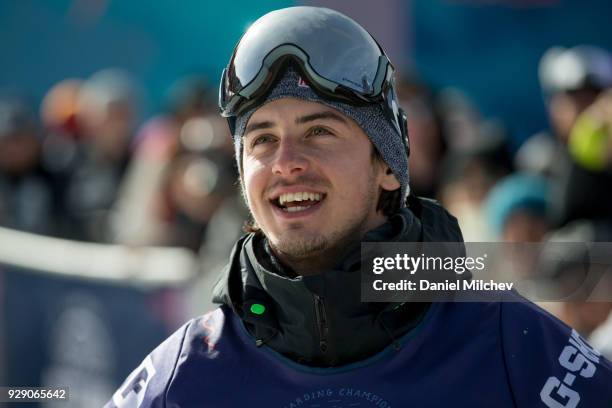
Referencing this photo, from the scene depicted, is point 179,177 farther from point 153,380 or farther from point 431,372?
point 431,372

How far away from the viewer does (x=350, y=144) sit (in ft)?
12.4

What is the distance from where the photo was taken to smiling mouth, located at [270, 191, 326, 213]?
146 inches

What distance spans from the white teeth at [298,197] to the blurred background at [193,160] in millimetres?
2214

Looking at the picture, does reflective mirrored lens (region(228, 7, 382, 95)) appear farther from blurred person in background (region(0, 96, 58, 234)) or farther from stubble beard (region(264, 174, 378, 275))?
blurred person in background (region(0, 96, 58, 234))

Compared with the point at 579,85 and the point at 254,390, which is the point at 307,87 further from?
the point at 579,85

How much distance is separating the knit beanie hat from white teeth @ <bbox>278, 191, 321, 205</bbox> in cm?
26

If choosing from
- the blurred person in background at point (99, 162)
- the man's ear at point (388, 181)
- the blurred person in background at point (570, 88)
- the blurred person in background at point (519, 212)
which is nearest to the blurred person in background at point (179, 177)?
the blurred person in background at point (99, 162)

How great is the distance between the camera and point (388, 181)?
3932 mm

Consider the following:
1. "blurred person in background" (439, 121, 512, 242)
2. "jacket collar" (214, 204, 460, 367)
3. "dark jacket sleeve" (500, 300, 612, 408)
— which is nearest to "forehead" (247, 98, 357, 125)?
"jacket collar" (214, 204, 460, 367)

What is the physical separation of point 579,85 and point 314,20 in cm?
360

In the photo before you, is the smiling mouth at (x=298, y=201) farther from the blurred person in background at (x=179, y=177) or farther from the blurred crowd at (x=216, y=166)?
the blurred person in background at (x=179, y=177)

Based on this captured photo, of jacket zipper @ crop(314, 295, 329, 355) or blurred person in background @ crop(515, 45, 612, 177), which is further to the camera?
blurred person in background @ crop(515, 45, 612, 177)

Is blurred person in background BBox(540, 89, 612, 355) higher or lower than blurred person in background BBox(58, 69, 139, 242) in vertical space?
lower

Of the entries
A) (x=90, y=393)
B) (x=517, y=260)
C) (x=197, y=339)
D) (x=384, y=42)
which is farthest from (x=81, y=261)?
(x=197, y=339)
